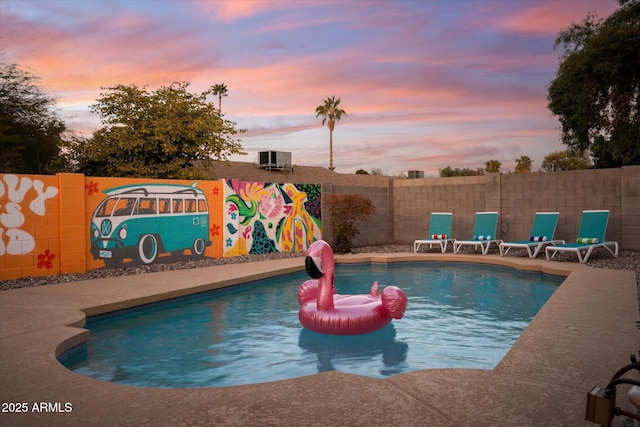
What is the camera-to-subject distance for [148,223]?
10492 millimetres

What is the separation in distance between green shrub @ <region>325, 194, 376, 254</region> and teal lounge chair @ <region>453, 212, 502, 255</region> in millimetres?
2747

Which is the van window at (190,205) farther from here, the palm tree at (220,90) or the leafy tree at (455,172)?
the leafy tree at (455,172)

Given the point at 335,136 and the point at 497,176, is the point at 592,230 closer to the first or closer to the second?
the point at 497,176

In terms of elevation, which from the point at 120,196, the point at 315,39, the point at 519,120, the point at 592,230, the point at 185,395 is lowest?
the point at 185,395

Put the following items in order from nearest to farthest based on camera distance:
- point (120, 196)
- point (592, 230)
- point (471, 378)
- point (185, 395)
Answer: point (185, 395) → point (471, 378) → point (120, 196) → point (592, 230)

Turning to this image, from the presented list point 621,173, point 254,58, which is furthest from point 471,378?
point 254,58

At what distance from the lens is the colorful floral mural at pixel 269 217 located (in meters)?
12.2

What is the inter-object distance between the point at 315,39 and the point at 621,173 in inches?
329

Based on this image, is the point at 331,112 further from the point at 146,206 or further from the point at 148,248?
the point at 148,248

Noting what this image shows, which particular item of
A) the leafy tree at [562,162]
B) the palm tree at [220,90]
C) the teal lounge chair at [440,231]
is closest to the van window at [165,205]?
the teal lounge chair at [440,231]

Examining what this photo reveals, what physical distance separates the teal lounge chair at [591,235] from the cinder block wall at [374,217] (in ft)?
17.1

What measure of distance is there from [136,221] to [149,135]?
594 centimetres

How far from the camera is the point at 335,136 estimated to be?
136 feet

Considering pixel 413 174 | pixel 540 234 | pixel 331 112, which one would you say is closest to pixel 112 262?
pixel 540 234
